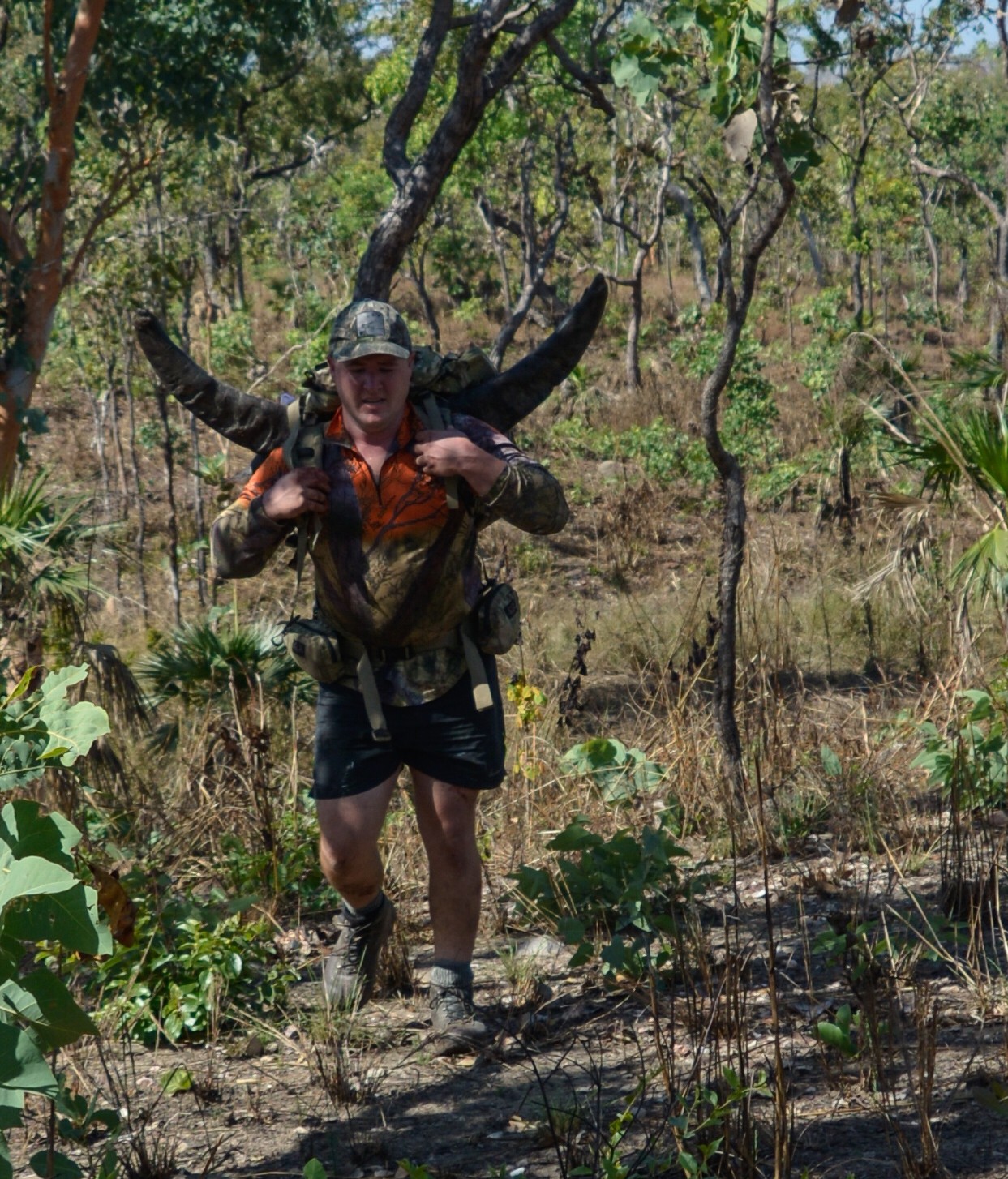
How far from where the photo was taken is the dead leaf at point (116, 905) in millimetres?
2580

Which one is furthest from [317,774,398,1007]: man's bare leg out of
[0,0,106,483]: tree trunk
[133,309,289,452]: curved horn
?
[0,0,106,483]: tree trunk

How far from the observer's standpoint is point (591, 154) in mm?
24906

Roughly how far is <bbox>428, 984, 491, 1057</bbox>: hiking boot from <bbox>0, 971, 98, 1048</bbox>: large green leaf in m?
1.65

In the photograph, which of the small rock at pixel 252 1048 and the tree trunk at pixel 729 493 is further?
the tree trunk at pixel 729 493

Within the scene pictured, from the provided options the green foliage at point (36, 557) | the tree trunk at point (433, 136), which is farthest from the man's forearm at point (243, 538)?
the tree trunk at point (433, 136)

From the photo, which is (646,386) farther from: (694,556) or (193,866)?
(193,866)

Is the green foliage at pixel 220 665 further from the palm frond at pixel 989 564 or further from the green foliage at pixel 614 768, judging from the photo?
the palm frond at pixel 989 564

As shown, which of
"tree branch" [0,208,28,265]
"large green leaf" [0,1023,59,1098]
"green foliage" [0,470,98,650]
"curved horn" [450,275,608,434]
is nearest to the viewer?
"large green leaf" [0,1023,59,1098]

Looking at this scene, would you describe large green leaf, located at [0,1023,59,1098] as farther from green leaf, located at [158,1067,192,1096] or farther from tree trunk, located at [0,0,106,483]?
tree trunk, located at [0,0,106,483]

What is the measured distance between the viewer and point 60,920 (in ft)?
6.58

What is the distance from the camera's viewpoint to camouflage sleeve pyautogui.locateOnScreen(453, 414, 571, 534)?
133 inches

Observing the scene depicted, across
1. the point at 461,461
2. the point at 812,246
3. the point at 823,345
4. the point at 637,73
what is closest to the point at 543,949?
the point at 461,461

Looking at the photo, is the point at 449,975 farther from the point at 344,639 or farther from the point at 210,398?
the point at 210,398

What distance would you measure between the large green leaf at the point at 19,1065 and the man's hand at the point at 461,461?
5.92 feet
